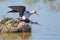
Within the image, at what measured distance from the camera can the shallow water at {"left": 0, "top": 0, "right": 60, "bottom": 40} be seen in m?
8.67

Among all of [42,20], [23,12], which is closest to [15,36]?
[23,12]

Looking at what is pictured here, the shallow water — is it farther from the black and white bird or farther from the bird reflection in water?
the black and white bird

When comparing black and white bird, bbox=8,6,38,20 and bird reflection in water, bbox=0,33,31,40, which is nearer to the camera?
bird reflection in water, bbox=0,33,31,40

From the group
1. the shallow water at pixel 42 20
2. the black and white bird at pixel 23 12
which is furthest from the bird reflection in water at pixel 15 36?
the black and white bird at pixel 23 12

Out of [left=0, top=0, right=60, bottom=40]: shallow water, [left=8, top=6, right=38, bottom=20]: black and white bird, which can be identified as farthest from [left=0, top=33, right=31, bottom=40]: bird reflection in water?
[left=8, top=6, right=38, bottom=20]: black and white bird

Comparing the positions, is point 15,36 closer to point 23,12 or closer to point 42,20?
point 23,12

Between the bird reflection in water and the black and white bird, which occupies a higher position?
the black and white bird

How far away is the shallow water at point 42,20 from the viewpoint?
8.67 meters

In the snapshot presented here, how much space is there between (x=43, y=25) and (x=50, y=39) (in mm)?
1180

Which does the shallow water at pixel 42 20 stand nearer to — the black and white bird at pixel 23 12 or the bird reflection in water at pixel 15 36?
the bird reflection in water at pixel 15 36

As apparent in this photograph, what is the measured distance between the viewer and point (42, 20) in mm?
9875

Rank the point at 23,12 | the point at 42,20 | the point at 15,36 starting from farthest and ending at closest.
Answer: the point at 42,20 < the point at 23,12 < the point at 15,36

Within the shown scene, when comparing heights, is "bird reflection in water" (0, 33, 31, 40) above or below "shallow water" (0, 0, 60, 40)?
below

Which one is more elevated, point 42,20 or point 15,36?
point 42,20
